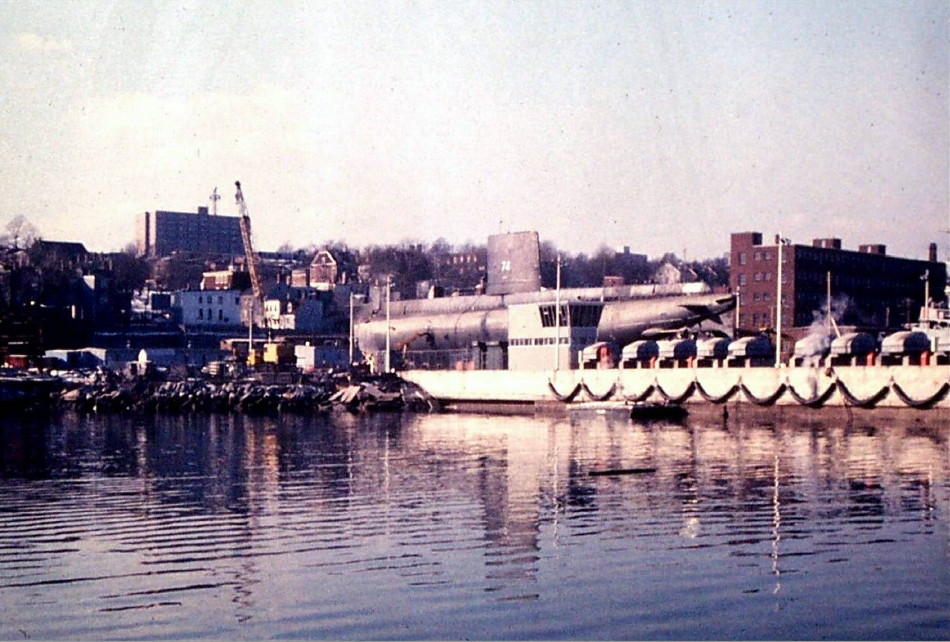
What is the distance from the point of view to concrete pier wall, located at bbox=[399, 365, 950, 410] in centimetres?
6862

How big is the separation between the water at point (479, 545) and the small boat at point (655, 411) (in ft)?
85.0

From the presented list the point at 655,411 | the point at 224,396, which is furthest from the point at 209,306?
the point at 655,411

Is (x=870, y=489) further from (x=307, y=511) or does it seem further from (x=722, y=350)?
(x=722, y=350)

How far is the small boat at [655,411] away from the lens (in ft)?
250

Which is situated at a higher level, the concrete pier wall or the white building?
the white building

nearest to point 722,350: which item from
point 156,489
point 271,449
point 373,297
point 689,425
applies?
point 689,425

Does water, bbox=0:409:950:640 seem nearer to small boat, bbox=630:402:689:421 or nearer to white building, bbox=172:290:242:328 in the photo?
small boat, bbox=630:402:689:421

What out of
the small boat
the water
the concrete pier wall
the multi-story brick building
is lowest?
the water

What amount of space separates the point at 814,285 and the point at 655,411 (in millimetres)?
56092

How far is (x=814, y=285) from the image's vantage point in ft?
420

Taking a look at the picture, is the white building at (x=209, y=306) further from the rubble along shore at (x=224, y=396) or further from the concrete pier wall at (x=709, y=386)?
the concrete pier wall at (x=709, y=386)

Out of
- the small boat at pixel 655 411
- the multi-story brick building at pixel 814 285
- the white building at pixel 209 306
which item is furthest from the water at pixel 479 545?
the white building at pixel 209 306

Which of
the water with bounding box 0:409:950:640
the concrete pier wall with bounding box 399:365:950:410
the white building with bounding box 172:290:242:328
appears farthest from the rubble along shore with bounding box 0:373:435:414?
the white building with bounding box 172:290:242:328

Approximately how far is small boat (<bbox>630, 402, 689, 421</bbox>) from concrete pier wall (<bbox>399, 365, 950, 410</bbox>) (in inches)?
71.0
